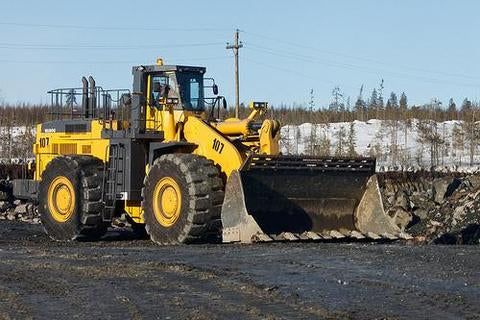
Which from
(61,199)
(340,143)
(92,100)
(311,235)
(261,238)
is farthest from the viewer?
(340,143)

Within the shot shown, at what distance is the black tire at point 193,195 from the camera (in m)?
15.1

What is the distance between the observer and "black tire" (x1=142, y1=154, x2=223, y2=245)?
1510 cm

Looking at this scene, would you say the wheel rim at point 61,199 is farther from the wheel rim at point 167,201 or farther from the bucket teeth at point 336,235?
the bucket teeth at point 336,235

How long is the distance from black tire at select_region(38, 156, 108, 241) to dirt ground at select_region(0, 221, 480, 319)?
261cm

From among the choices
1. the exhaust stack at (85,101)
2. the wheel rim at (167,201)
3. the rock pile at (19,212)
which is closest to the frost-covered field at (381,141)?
the rock pile at (19,212)

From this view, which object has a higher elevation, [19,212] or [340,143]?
[340,143]

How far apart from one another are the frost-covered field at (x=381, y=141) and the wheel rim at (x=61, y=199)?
3508 centimetres

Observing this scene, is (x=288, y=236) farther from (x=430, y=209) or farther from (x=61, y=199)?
(x=430, y=209)

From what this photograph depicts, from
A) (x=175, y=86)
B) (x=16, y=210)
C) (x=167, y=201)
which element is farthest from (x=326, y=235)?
(x=16, y=210)

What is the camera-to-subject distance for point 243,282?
10.3 m

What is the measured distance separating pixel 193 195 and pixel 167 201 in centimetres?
94

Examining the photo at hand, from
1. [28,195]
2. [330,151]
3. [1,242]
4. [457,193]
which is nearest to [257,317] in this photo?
[1,242]

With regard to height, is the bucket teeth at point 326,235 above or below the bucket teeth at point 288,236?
below

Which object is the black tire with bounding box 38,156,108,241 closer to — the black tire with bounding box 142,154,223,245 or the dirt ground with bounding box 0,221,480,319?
the black tire with bounding box 142,154,223,245
